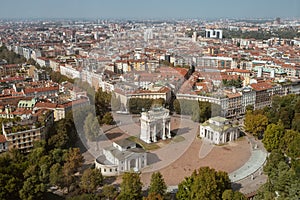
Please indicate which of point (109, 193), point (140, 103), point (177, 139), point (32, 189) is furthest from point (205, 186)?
point (140, 103)

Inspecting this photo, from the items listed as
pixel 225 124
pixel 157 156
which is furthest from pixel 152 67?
pixel 157 156

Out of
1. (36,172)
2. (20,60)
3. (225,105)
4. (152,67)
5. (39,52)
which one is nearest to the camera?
(36,172)

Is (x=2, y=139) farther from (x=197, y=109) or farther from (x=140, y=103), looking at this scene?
(x=197, y=109)

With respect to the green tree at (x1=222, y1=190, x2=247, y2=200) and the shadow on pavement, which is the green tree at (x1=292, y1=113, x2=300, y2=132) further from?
the green tree at (x1=222, y1=190, x2=247, y2=200)

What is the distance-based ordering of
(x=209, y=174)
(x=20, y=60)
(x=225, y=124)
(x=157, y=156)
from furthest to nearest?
(x=20, y=60) → (x=225, y=124) → (x=157, y=156) → (x=209, y=174)

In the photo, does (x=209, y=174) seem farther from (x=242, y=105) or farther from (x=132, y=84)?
(x=132, y=84)

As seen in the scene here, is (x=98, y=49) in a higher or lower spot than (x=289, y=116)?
higher

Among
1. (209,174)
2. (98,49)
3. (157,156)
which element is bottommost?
(157,156)
